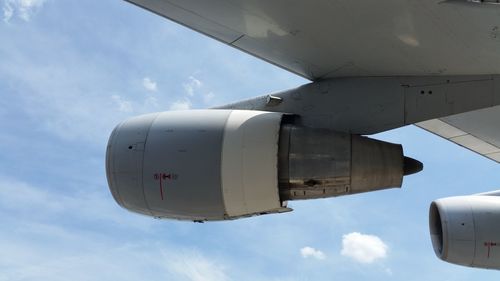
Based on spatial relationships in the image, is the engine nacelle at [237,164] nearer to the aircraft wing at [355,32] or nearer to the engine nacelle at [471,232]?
the aircraft wing at [355,32]

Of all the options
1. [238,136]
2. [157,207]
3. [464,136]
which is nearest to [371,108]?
[238,136]

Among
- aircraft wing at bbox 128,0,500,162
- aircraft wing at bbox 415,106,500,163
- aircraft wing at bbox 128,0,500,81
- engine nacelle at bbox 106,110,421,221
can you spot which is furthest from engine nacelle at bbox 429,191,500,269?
aircraft wing at bbox 128,0,500,81

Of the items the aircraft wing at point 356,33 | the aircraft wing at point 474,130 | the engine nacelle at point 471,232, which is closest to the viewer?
the aircraft wing at point 356,33

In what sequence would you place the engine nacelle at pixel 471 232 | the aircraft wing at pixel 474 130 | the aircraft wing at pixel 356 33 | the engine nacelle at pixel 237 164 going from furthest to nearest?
the engine nacelle at pixel 471 232
the aircraft wing at pixel 474 130
the engine nacelle at pixel 237 164
the aircraft wing at pixel 356 33

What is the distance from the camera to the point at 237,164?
5.62 meters

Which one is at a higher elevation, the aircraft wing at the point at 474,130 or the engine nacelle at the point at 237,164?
the aircraft wing at the point at 474,130

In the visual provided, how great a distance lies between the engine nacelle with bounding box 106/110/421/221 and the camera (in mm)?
5652

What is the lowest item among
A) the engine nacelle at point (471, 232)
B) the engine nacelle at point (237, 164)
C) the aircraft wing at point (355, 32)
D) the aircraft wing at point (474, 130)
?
the engine nacelle at point (471, 232)

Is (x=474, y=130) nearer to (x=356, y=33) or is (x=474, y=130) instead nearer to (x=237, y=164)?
(x=356, y=33)

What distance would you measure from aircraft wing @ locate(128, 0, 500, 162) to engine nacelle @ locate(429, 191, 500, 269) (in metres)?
3.80

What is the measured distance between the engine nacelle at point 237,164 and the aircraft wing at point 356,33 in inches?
28.9

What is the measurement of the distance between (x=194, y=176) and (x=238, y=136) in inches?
27.2

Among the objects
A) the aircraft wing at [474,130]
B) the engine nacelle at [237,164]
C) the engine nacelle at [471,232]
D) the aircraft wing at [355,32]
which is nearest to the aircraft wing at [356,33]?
the aircraft wing at [355,32]

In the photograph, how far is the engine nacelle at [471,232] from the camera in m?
8.82
